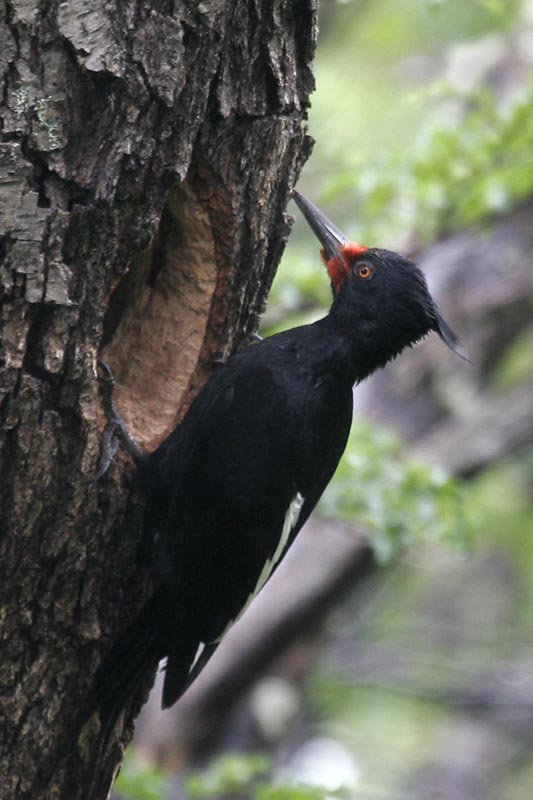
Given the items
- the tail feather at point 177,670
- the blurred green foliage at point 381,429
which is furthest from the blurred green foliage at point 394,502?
the tail feather at point 177,670

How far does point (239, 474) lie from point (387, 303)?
731 mm

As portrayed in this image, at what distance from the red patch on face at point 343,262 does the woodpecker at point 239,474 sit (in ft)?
0.77

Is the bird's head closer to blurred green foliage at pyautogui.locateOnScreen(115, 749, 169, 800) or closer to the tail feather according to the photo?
the tail feather

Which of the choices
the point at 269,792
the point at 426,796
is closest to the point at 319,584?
the point at 269,792

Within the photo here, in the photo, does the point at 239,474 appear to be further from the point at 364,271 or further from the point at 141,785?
the point at 141,785

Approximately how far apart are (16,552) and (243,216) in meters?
1.04

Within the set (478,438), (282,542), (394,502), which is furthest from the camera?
(478,438)

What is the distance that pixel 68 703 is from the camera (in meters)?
2.67

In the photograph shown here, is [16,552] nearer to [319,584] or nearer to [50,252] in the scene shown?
[50,252]

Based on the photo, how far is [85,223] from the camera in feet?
8.13

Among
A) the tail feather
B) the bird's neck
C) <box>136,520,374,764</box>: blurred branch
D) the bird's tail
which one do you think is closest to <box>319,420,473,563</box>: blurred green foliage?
<box>136,520,374,764</box>: blurred branch

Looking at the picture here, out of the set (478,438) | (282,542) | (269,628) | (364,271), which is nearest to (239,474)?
(282,542)

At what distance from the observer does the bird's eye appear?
3.54 metres

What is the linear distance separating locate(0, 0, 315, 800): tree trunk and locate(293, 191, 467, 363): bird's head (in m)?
0.59
